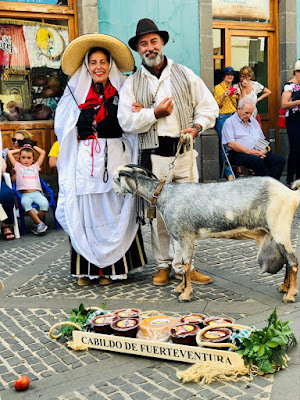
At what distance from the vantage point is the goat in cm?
436

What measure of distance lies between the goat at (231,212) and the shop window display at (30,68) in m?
5.34

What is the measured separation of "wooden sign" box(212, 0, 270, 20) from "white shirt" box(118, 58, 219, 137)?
6.93 meters

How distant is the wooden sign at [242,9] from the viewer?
37.6 feet

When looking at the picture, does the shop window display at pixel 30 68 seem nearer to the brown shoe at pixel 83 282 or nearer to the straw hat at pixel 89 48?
the straw hat at pixel 89 48

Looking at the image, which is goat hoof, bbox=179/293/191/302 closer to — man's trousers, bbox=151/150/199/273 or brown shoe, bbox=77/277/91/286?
man's trousers, bbox=151/150/199/273

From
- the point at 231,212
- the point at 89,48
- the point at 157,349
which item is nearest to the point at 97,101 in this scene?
the point at 89,48

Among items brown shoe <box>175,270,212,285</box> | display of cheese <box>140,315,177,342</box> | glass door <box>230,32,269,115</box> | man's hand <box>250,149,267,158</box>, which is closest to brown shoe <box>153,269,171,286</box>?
brown shoe <box>175,270,212,285</box>

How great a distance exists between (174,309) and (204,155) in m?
6.19

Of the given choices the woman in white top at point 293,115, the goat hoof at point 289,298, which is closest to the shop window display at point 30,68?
the woman in white top at point 293,115

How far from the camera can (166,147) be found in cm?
504

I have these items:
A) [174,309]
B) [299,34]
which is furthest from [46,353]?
[299,34]

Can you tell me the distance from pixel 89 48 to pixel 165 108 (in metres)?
1.03

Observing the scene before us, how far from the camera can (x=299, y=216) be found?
8094 mm

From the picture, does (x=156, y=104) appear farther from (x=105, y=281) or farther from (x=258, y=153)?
(x=258, y=153)
